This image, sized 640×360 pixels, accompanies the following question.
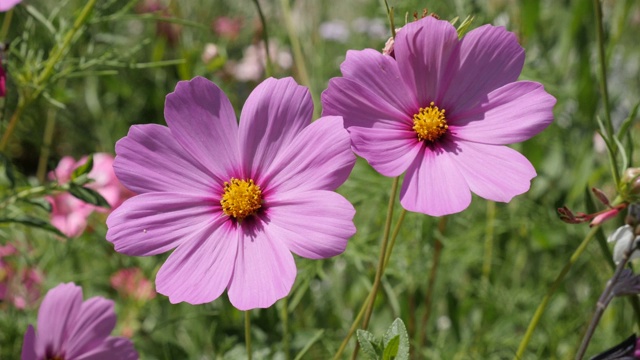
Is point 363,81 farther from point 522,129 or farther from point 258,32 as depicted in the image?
point 258,32

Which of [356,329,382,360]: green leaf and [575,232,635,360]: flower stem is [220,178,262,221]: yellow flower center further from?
[575,232,635,360]: flower stem

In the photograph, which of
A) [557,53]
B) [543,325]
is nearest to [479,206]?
[543,325]

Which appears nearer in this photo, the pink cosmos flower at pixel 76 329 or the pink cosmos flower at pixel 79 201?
the pink cosmos flower at pixel 76 329

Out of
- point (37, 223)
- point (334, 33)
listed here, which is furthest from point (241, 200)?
point (334, 33)

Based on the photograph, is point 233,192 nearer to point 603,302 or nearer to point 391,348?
point 391,348

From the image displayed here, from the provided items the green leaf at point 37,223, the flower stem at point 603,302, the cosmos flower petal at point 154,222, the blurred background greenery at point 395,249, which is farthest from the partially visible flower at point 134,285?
the flower stem at point 603,302

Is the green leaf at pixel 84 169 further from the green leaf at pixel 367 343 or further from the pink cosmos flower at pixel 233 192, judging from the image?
the green leaf at pixel 367 343
